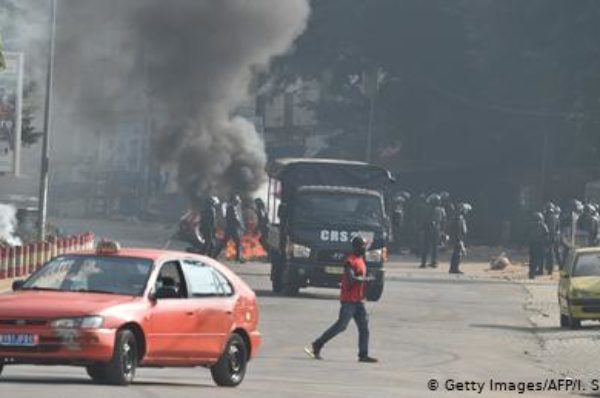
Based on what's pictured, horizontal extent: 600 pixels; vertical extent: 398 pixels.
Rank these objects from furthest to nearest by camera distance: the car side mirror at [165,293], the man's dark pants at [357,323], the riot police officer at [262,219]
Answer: the riot police officer at [262,219] < the man's dark pants at [357,323] < the car side mirror at [165,293]

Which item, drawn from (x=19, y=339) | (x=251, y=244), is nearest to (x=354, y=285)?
(x=19, y=339)

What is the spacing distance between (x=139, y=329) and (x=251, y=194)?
134 ft

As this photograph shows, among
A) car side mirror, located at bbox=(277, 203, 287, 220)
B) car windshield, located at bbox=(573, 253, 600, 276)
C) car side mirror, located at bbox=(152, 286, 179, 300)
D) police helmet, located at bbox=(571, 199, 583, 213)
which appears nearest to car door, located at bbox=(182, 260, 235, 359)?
car side mirror, located at bbox=(152, 286, 179, 300)

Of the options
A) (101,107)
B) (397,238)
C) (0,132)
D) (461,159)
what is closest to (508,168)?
(461,159)

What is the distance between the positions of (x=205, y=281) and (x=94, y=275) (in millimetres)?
1252

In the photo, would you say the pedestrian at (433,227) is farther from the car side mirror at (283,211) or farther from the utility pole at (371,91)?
the utility pole at (371,91)

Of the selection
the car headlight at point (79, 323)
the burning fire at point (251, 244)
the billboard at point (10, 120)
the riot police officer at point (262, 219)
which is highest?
the billboard at point (10, 120)

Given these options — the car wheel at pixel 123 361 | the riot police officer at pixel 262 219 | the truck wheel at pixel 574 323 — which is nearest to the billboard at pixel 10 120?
the riot police officer at pixel 262 219

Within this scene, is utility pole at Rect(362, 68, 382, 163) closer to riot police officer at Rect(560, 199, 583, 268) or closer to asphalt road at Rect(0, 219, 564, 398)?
riot police officer at Rect(560, 199, 583, 268)

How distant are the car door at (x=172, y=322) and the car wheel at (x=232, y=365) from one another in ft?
2.11

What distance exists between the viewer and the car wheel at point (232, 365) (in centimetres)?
1705

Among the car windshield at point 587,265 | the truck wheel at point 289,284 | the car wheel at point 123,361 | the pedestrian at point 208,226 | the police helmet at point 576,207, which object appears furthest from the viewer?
the police helmet at point 576,207

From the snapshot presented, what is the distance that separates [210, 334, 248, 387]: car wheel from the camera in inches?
671

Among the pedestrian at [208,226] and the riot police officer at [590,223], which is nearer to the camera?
the pedestrian at [208,226]
